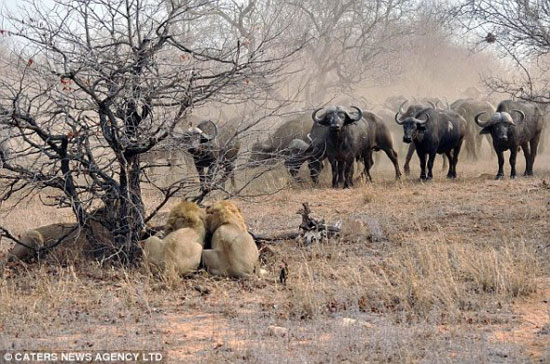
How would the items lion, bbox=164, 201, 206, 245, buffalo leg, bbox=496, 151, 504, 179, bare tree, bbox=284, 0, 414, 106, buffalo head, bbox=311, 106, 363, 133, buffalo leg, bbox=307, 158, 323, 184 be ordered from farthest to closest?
bare tree, bbox=284, 0, 414, 106 < buffalo leg, bbox=496, 151, 504, 179 < buffalo leg, bbox=307, 158, 323, 184 < buffalo head, bbox=311, 106, 363, 133 < lion, bbox=164, 201, 206, 245

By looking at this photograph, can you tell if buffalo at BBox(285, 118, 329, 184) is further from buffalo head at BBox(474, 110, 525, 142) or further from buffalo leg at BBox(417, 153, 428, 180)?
buffalo head at BBox(474, 110, 525, 142)

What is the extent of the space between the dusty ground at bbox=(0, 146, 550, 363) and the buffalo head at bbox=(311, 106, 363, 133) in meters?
6.17

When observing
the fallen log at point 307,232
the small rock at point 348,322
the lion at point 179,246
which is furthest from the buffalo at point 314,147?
the small rock at point 348,322

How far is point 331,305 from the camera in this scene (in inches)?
266

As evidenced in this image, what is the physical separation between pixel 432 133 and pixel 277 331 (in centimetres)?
1267

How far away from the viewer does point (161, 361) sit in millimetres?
5328

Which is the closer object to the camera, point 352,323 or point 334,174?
point 352,323

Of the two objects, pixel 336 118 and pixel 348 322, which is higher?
pixel 336 118

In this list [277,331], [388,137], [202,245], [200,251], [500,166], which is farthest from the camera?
[388,137]

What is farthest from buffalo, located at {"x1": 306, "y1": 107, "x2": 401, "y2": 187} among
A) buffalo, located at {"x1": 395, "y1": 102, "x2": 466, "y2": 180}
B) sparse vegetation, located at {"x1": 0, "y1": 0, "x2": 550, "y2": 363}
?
sparse vegetation, located at {"x1": 0, "y1": 0, "x2": 550, "y2": 363}

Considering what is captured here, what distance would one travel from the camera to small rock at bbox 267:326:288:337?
5.98m

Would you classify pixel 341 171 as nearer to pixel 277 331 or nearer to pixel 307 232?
pixel 307 232

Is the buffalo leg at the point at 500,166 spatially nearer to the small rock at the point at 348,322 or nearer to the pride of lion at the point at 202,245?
the pride of lion at the point at 202,245

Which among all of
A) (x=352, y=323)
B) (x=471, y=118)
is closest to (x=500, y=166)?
(x=471, y=118)
